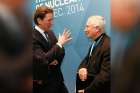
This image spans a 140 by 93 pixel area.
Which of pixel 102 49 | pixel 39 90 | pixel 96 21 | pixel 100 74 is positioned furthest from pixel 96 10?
pixel 39 90

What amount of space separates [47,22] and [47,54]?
32 centimetres

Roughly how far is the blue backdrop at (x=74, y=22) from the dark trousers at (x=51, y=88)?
0.07 metres

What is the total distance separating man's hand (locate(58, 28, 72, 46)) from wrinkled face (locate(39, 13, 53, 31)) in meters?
0.16

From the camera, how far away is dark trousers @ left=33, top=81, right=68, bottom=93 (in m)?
Answer: 3.52

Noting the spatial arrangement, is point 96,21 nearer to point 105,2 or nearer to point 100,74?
point 105,2

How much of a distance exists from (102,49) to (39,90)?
0.81 meters

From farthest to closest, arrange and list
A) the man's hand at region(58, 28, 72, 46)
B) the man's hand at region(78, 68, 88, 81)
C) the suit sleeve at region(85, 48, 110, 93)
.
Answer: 1. the man's hand at region(58, 28, 72, 46)
2. the man's hand at region(78, 68, 88, 81)
3. the suit sleeve at region(85, 48, 110, 93)

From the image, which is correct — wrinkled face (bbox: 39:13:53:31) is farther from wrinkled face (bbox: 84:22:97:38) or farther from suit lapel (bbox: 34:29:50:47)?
wrinkled face (bbox: 84:22:97:38)

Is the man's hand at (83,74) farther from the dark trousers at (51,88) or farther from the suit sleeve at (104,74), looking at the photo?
the dark trousers at (51,88)

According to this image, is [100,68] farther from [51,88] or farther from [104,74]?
[51,88]

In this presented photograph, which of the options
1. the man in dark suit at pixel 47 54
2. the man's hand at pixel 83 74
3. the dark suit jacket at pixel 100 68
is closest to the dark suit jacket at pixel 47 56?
the man in dark suit at pixel 47 54

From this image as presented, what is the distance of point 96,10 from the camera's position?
10.7 feet

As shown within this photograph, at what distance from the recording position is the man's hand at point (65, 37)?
3.46 metres

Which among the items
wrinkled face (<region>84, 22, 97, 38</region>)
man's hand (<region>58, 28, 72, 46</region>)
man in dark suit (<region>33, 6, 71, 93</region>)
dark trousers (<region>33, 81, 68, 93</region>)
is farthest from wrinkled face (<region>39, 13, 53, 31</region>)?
dark trousers (<region>33, 81, 68, 93</region>)
